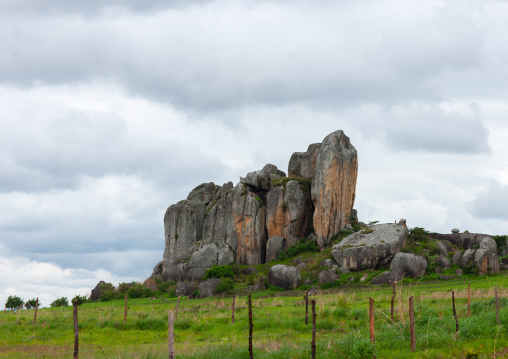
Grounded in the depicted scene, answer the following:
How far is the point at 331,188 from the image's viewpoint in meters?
73.4

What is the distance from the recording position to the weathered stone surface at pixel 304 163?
269 feet

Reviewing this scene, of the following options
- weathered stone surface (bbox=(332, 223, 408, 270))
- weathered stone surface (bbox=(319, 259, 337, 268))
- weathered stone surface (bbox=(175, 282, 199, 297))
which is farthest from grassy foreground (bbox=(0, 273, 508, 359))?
weathered stone surface (bbox=(175, 282, 199, 297))

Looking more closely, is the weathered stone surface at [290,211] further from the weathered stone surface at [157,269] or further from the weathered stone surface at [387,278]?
the weathered stone surface at [157,269]

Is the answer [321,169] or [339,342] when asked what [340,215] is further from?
[339,342]

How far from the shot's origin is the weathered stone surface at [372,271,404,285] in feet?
178

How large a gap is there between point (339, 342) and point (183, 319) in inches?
537

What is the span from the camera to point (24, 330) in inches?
1172

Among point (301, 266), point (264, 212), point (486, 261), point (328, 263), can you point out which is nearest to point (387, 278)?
point (328, 263)

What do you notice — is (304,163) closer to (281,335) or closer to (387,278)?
(387,278)

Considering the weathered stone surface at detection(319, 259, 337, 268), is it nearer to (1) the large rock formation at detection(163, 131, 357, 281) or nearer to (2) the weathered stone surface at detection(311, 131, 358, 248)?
(2) the weathered stone surface at detection(311, 131, 358, 248)

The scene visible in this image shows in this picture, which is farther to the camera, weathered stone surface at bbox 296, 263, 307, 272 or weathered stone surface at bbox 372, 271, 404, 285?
weathered stone surface at bbox 296, 263, 307, 272

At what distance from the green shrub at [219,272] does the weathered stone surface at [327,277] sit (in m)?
12.8

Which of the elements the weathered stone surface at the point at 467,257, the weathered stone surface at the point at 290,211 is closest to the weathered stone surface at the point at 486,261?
the weathered stone surface at the point at 467,257

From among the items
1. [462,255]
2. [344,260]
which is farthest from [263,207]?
[462,255]
